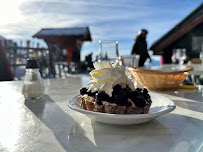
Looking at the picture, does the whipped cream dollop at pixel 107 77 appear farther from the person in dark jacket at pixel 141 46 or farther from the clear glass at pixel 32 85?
the person in dark jacket at pixel 141 46

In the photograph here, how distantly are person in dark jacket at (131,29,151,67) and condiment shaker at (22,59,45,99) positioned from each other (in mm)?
3705

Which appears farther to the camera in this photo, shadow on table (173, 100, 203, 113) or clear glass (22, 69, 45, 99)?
clear glass (22, 69, 45, 99)

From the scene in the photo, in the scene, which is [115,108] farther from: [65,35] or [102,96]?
[65,35]

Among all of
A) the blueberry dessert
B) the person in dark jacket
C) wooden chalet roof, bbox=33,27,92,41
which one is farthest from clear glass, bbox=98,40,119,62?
wooden chalet roof, bbox=33,27,92,41

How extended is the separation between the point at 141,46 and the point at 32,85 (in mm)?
4018

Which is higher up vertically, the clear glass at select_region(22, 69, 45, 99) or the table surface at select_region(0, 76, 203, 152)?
the clear glass at select_region(22, 69, 45, 99)

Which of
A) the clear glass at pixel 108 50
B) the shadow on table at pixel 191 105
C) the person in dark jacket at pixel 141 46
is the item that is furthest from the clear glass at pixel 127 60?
the person in dark jacket at pixel 141 46

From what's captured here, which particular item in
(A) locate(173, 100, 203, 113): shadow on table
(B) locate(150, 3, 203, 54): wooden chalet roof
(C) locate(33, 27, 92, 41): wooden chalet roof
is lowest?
(A) locate(173, 100, 203, 113): shadow on table

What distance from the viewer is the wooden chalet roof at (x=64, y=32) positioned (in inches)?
508

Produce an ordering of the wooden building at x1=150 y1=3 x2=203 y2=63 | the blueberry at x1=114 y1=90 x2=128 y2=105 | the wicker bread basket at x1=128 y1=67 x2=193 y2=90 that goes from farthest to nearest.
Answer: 1. the wooden building at x1=150 y1=3 x2=203 y2=63
2. the wicker bread basket at x1=128 y1=67 x2=193 y2=90
3. the blueberry at x1=114 y1=90 x2=128 y2=105

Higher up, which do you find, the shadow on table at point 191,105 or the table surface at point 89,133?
the table surface at point 89,133

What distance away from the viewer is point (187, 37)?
6973 mm

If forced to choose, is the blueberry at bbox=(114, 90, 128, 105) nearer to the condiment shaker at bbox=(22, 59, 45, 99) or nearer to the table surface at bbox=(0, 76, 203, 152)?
the table surface at bbox=(0, 76, 203, 152)

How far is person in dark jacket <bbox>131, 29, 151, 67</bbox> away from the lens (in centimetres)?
453
